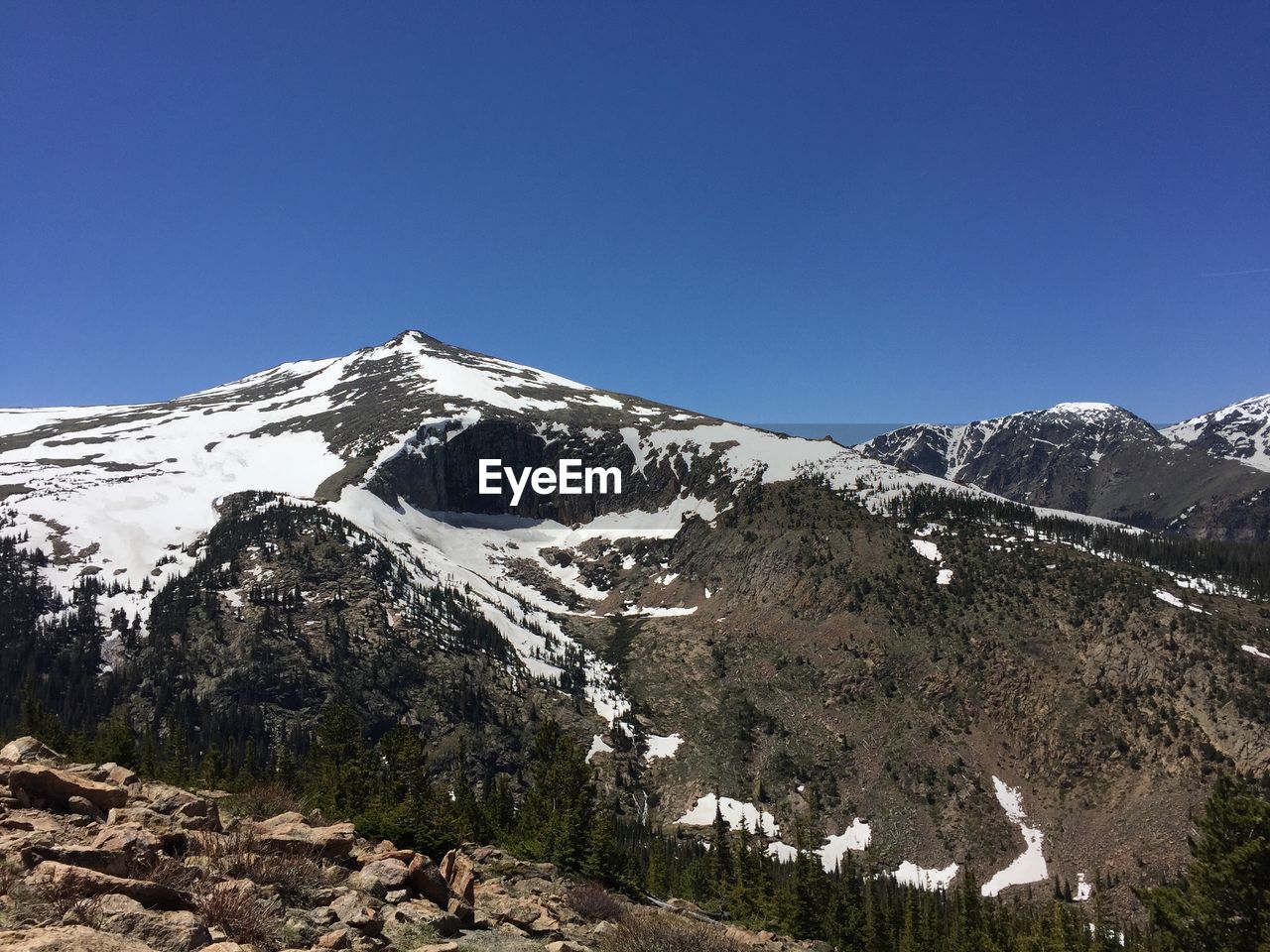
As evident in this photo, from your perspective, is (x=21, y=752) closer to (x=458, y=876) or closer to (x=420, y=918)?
(x=420, y=918)

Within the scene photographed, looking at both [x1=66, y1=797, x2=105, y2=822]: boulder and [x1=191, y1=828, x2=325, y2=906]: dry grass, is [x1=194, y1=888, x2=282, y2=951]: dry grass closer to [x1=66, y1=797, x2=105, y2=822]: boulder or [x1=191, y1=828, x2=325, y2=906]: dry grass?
[x1=191, y1=828, x2=325, y2=906]: dry grass

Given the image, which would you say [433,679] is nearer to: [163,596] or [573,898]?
[163,596]

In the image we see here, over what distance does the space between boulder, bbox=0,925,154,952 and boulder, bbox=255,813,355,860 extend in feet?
26.8

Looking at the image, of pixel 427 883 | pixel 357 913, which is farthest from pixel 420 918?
pixel 357 913

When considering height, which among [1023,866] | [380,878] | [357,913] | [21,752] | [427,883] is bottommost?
[1023,866]

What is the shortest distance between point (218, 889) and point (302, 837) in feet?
17.9

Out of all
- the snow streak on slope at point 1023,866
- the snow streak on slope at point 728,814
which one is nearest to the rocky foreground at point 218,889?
the snow streak on slope at point 728,814

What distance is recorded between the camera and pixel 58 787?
13984 millimetres

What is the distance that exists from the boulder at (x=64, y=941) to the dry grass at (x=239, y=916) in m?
3.07

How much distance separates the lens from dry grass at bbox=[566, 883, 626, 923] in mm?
21156

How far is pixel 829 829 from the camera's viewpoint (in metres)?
91.9

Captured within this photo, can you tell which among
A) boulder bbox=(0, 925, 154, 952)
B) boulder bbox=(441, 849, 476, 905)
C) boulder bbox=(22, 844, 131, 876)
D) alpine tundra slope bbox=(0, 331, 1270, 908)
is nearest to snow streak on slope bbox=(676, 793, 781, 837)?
alpine tundra slope bbox=(0, 331, 1270, 908)

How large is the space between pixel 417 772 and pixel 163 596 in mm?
90441

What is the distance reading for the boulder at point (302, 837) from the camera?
1534cm
